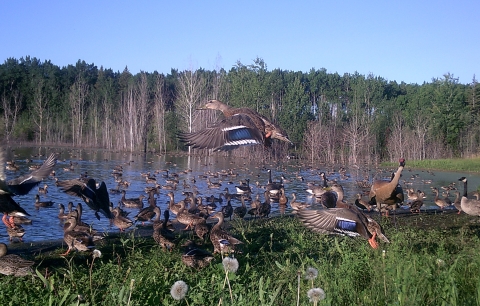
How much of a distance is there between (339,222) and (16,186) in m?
4.97

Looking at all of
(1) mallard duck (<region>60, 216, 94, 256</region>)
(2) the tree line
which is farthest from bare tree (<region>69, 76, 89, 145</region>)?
(1) mallard duck (<region>60, 216, 94, 256</region>)

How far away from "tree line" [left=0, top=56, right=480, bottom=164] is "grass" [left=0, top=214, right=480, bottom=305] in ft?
85.2

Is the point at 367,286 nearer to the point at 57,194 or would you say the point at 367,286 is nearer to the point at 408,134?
the point at 57,194

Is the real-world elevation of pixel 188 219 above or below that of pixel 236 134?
below

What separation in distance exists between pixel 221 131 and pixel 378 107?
48.3m

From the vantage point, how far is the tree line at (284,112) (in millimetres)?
43500

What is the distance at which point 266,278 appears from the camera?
5902 mm

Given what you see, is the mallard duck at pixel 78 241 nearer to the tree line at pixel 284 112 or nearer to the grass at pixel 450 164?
the tree line at pixel 284 112

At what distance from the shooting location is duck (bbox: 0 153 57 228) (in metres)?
6.35

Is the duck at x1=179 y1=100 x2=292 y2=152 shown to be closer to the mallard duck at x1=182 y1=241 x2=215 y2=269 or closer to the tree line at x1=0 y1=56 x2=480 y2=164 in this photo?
the mallard duck at x1=182 y1=241 x2=215 y2=269

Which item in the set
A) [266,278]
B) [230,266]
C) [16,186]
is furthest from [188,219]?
[230,266]

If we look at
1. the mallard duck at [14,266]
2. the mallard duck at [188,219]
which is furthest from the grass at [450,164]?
the mallard duck at [14,266]

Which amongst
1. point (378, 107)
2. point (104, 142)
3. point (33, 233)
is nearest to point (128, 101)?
point (104, 142)

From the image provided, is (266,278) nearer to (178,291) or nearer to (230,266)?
(230,266)
